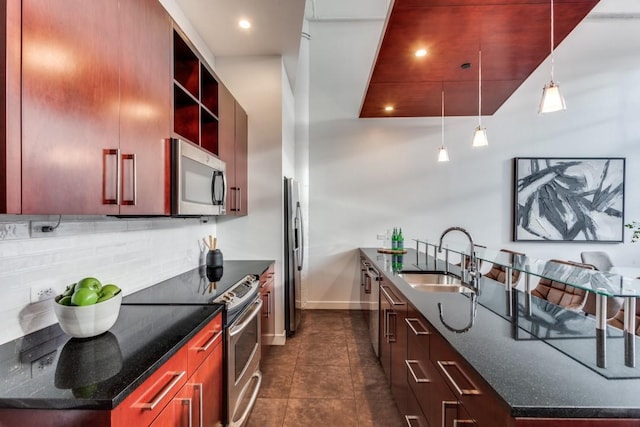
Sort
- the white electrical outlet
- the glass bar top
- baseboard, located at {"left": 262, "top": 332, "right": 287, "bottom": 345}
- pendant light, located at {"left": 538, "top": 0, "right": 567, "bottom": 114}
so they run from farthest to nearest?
1. baseboard, located at {"left": 262, "top": 332, "right": 287, "bottom": 345}
2. pendant light, located at {"left": 538, "top": 0, "right": 567, "bottom": 114}
3. the white electrical outlet
4. the glass bar top

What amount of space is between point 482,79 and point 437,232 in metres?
2.09

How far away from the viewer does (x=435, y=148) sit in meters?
4.50

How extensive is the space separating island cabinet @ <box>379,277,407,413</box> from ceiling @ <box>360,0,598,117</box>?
191 cm

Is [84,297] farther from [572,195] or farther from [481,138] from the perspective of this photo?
[572,195]

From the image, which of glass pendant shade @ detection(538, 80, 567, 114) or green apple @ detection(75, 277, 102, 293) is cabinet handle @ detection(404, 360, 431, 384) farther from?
glass pendant shade @ detection(538, 80, 567, 114)

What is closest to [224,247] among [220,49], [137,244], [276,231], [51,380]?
[276,231]

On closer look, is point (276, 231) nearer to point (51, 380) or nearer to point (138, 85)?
point (138, 85)

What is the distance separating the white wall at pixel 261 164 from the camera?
3234 mm

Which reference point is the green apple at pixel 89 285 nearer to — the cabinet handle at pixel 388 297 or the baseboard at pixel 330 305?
the cabinet handle at pixel 388 297

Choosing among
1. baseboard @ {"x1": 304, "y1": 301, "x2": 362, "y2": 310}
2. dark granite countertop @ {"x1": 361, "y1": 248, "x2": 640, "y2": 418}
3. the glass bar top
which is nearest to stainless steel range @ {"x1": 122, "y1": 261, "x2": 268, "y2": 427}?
dark granite countertop @ {"x1": 361, "y1": 248, "x2": 640, "y2": 418}

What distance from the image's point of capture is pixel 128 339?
4.08ft

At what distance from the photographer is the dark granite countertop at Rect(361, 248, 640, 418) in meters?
0.78

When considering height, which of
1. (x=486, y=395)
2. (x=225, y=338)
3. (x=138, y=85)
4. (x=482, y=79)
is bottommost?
(x=225, y=338)

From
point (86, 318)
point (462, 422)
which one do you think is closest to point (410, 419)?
point (462, 422)
